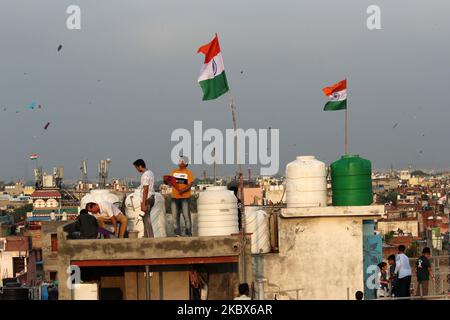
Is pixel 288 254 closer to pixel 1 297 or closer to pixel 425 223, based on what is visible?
pixel 1 297

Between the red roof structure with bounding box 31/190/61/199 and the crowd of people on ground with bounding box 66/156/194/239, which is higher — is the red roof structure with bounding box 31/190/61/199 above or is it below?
below

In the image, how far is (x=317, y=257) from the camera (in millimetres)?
17328

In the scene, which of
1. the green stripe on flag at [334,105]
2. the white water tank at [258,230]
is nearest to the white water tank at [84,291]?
the white water tank at [258,230]

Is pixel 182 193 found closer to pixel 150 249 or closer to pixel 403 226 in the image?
pixel 150 249

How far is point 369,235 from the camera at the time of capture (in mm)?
18391

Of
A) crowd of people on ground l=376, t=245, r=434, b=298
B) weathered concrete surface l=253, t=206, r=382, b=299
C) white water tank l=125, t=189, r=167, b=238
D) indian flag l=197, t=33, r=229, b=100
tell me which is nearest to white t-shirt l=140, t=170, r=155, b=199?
white water tank l=125, t=189, r=167, b=238

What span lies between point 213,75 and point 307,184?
2.77 metres

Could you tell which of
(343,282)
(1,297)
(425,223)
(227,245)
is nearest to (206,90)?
(227,245)

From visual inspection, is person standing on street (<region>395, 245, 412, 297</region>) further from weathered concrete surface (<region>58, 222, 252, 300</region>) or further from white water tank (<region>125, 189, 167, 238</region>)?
white water tank (<region>125, 189, 167, 238</region>)

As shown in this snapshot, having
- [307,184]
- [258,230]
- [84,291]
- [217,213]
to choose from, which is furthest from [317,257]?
[84,291]

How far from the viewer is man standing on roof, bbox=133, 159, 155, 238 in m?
16.9

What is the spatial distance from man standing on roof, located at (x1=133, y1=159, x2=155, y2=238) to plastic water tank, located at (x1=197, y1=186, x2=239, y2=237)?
3.13ft

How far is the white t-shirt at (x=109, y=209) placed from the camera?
56.7 ft
